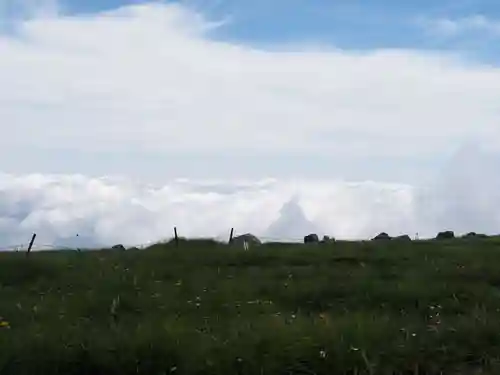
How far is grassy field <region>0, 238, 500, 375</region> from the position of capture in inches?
526

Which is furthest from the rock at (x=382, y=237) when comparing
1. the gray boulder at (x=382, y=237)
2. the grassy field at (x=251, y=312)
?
the grassy field at (x=251, y=312)

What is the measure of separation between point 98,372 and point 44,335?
5.58 ft

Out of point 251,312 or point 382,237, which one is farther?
point 382,237

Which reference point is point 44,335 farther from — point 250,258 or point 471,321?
point 250,258

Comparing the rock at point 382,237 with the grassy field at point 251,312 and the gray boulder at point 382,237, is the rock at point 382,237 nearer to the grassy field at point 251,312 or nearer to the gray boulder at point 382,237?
the gray boulder at point 382,237

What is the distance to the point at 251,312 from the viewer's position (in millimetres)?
16703

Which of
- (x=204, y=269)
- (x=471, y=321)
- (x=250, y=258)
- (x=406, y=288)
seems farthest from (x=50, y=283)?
(x=471, y=321)

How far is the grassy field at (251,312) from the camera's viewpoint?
13.4 meters

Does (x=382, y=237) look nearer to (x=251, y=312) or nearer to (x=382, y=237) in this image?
(x=382, y=237)

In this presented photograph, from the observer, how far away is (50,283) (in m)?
21.7

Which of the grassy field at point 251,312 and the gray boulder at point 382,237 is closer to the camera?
the grassy field at point 251,312

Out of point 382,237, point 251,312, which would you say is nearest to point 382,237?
point 382,237

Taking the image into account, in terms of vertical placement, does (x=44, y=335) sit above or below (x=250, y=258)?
below

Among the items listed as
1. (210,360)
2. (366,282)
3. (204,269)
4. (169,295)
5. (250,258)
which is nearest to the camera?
(210,360)
